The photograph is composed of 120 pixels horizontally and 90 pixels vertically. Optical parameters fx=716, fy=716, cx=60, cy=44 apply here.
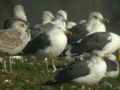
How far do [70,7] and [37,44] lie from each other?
9.84 metres

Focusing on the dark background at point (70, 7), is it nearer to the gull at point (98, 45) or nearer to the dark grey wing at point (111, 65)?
the gull at point (98, 45)

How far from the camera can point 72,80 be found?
12992mm

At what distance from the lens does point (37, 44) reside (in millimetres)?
15234

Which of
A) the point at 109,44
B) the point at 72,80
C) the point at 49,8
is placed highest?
the point at 49,8

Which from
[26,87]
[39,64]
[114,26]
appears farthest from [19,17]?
[114,26]

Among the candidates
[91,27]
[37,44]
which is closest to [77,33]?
[91,27]

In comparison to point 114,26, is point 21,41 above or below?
below

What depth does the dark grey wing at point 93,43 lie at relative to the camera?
49.2 feet

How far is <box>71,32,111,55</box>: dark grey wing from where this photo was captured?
14992 millimetres

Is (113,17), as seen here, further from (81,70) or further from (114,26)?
(81,70)

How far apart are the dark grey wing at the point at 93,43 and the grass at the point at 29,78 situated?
0.76 metres

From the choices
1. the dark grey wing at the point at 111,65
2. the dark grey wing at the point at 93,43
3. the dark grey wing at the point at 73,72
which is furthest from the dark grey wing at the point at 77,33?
the dark grey wing at the point at 73,72

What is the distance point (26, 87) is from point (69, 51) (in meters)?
2.38

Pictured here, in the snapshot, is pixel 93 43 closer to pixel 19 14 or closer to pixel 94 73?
pixel 94 73
